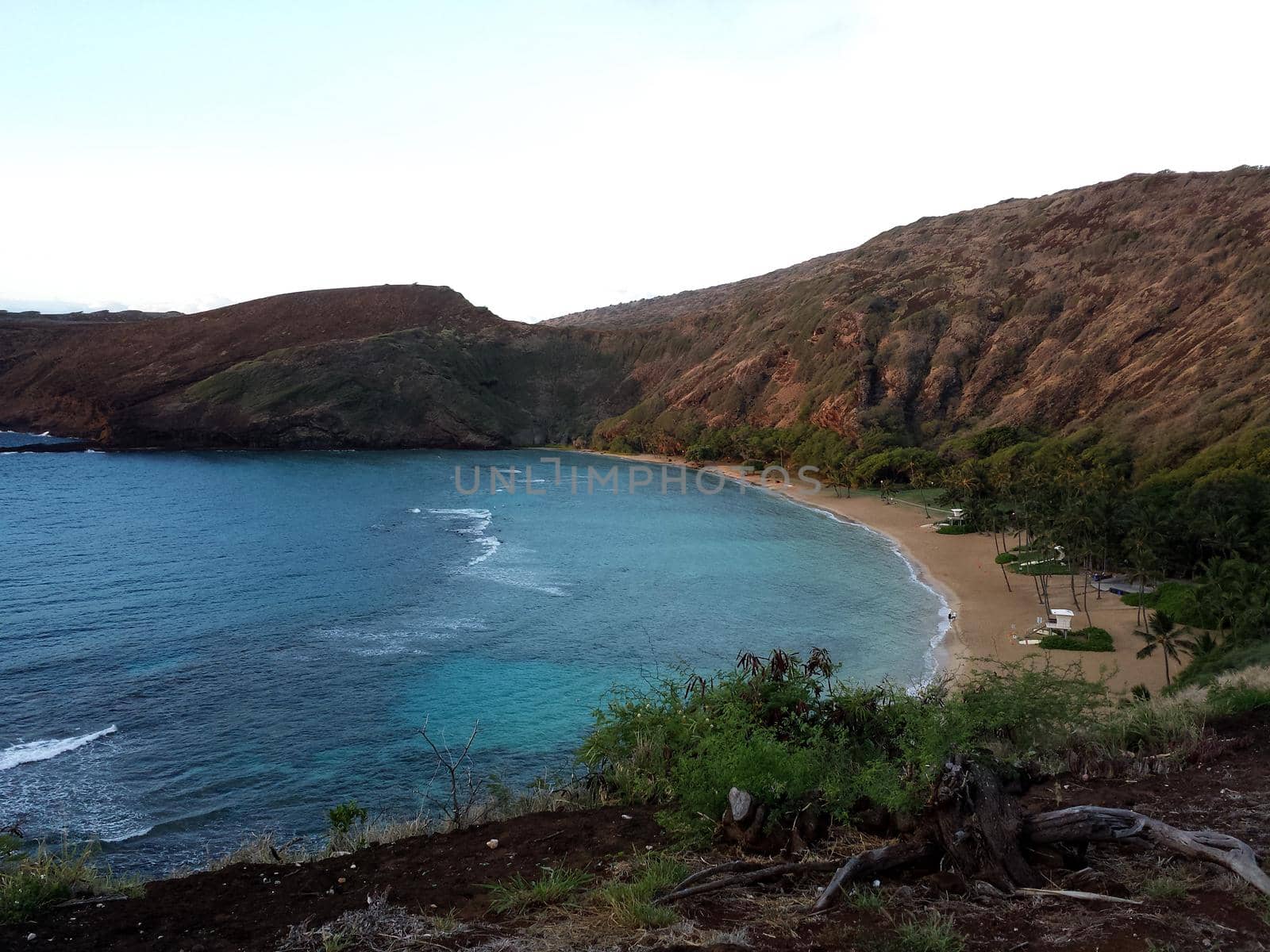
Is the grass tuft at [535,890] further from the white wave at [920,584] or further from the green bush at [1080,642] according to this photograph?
the green bush at [1080,642]

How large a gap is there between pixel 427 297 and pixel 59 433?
231 ft

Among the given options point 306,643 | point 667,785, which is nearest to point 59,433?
point 306,643

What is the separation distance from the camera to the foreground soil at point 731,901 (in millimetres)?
6992

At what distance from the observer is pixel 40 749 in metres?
26.2

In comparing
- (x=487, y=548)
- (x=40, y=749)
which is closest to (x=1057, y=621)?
(x=487, y=548)

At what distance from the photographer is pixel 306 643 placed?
37.7m

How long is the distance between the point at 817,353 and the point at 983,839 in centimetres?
11984

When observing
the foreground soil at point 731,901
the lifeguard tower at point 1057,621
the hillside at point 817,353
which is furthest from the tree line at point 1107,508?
the foreground soil at point 731,901

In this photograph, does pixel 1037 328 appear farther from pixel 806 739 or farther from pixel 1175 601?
pixel 806 739

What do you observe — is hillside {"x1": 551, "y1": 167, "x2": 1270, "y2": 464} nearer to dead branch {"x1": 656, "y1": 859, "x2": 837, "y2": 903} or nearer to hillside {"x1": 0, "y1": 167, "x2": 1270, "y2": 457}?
hillside {"x1": 0, "y1": 167, "x2": 1270, "y2": 457}

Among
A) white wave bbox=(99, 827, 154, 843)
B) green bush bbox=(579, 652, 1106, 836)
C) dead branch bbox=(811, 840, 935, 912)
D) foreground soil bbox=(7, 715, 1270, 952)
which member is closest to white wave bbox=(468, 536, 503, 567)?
white wave bbox=(99, 827, 154, 843)

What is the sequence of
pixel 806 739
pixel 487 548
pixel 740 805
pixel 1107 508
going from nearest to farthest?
pixel 740 805 → pixel 806 739 → pixel 1107 508 → pixel 487 548

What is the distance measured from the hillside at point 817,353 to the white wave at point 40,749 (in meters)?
73.0

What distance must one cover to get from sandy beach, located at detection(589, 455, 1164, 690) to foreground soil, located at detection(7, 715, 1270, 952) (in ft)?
37.3
